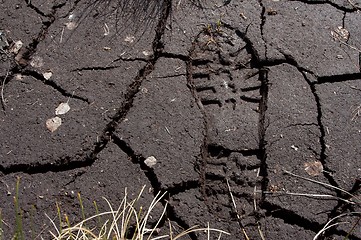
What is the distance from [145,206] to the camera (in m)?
2.71

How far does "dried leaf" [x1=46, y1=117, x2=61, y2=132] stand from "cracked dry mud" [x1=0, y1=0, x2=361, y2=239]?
0.02 metres

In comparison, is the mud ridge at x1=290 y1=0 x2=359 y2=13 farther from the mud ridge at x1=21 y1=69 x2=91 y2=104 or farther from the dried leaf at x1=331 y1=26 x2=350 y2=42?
the mud ridge at x1=21 y1=69 x2=91 y2=104

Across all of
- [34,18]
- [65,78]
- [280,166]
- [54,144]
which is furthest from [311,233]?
[34,18]

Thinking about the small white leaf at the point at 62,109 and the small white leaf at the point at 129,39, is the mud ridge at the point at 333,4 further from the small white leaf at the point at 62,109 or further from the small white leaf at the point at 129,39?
the small white leaf at the point at 62,109

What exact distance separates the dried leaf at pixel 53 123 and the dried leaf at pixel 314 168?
4.06ft

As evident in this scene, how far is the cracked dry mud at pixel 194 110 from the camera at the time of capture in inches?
108

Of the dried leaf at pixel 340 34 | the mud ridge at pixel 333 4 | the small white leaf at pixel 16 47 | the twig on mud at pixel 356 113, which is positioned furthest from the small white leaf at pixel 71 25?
the twig on mud at pixel 356 113

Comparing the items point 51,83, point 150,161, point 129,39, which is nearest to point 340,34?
point 129,39

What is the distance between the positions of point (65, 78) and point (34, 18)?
0.50 m

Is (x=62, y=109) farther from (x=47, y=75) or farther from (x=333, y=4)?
A: (x=333, y=4)

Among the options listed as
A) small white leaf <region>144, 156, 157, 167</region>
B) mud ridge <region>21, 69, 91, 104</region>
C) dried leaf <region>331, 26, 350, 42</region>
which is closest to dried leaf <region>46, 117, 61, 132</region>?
mud ridge <region>21, 69, 91, 104</region>

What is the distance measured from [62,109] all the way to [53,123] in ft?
0.31

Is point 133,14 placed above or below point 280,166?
above

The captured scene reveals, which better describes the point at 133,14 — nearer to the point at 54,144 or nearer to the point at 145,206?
the point at 54,144
